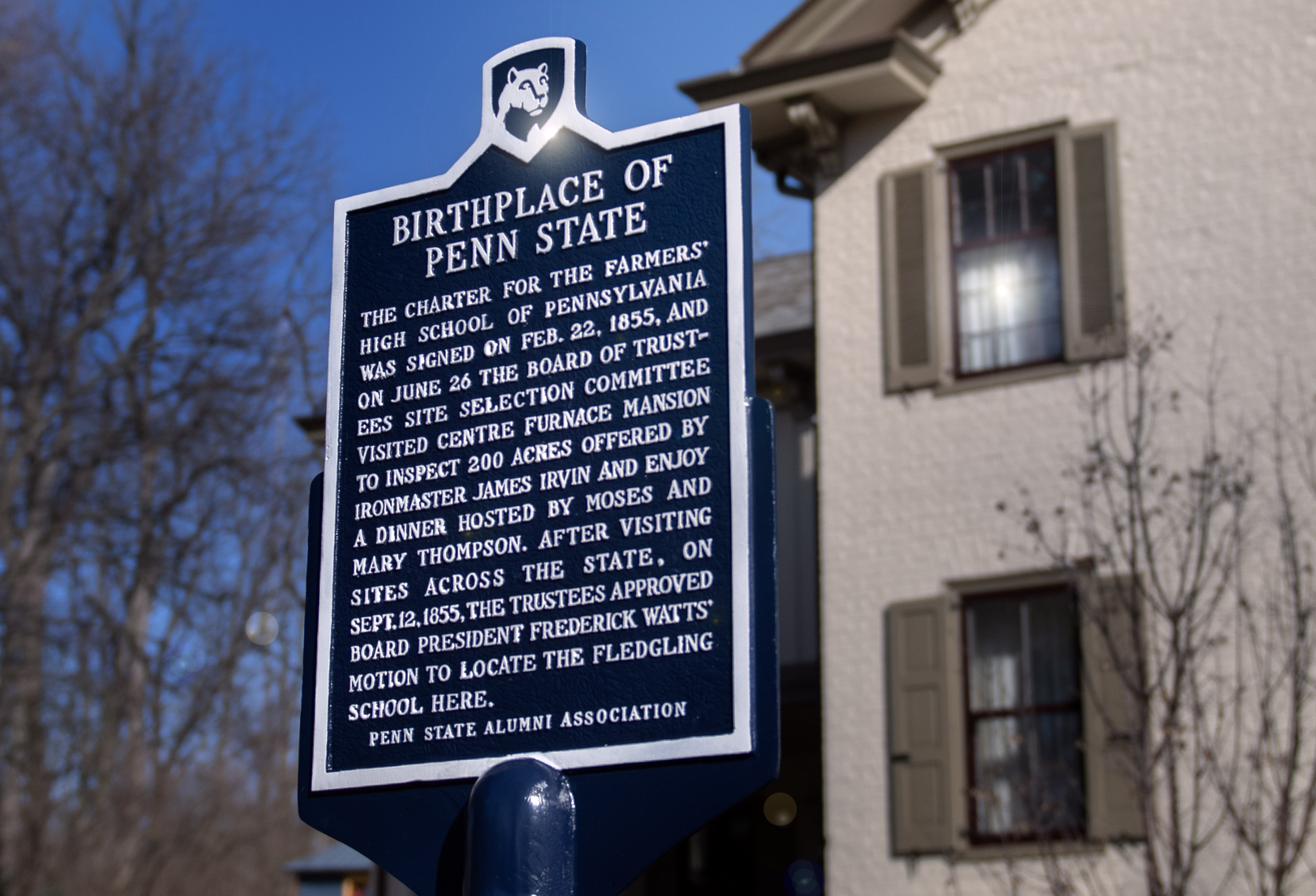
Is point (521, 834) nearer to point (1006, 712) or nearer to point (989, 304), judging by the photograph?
point (1006, 712)

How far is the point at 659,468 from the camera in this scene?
456cm

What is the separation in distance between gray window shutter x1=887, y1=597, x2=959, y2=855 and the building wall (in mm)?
129

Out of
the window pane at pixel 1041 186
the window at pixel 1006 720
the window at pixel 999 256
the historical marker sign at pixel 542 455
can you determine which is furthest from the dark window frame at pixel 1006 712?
the historical marker sign at pixel 542 455

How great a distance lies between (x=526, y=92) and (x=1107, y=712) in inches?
300

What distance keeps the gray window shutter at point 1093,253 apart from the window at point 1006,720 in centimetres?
174

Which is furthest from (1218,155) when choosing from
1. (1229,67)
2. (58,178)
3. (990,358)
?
(58,178)

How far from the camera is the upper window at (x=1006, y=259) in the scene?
1291 centimetres

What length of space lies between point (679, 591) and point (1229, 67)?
9589 mm

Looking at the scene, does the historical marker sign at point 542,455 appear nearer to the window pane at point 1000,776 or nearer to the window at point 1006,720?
the window at point 1006,720

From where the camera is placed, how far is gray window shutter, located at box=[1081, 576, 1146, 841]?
11164mm

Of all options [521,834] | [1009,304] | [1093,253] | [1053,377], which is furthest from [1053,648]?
[521,834]

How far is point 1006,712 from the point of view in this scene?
12.1 metres

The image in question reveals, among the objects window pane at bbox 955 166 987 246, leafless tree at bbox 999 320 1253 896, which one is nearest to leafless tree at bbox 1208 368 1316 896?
leafless tree at bbox 999 320 1253 896

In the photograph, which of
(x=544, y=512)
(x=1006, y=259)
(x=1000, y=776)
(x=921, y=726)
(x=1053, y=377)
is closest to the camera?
(x=544, y=512)
